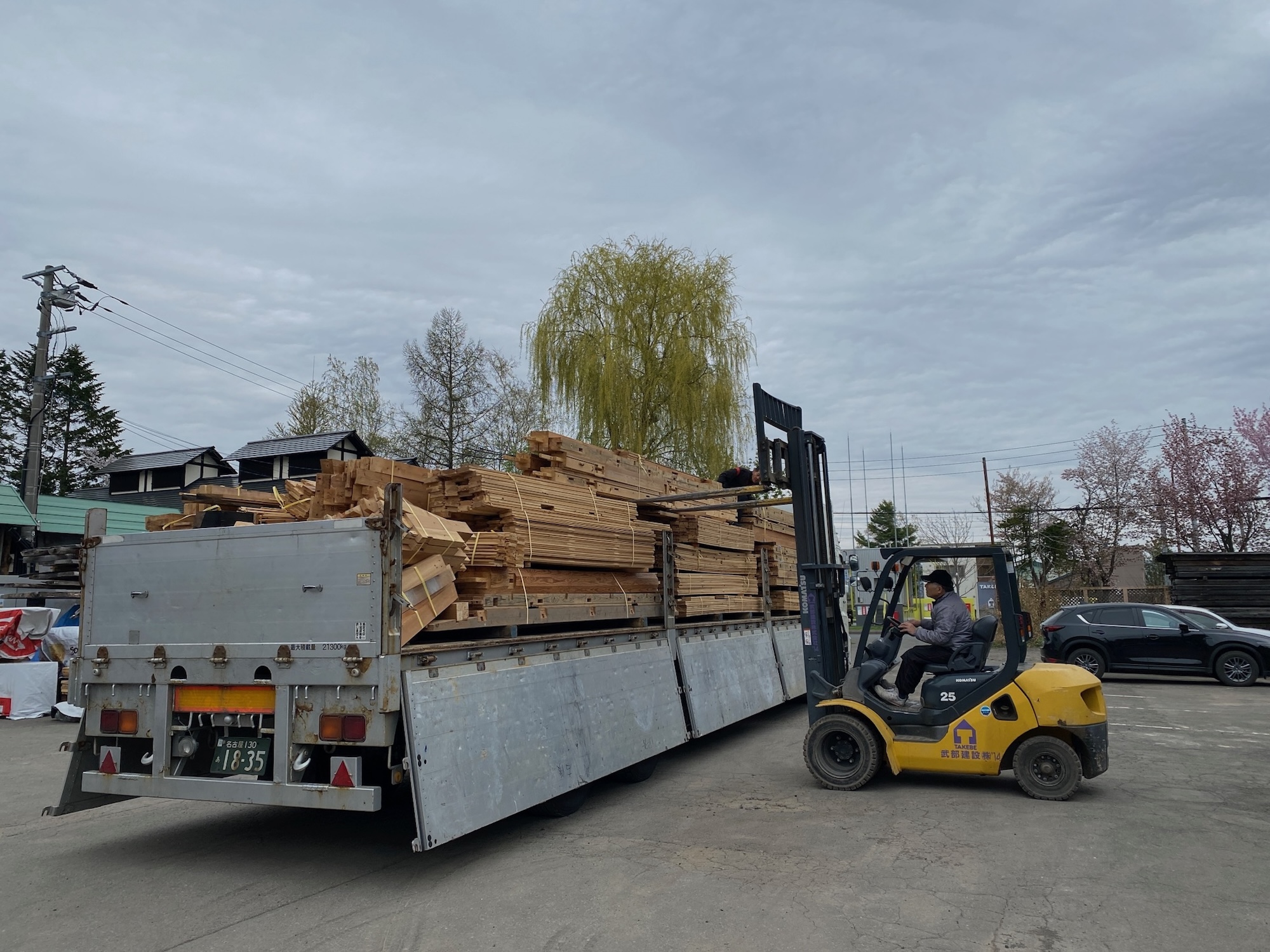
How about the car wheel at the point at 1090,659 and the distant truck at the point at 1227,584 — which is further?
the distant truck at the point at 1227,584

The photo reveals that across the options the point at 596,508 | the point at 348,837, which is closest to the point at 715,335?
the point at 596,508

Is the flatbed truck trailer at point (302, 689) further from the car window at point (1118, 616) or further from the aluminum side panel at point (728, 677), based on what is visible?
the car window at point (1118, 616)

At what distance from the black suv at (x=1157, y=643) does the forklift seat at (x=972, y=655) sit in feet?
35.2

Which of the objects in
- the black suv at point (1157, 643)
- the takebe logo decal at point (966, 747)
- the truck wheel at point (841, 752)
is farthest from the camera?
the black suv at point (1157, 643)

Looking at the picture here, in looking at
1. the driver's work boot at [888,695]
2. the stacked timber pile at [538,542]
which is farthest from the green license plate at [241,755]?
the driver's work boot at [888,695]

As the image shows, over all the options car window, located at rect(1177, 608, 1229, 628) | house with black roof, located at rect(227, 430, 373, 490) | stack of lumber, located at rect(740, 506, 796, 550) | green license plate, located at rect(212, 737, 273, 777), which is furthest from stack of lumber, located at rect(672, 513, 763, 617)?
house with black roof, located at rect(227, 430, 373, 490)

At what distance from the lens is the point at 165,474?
34844 mm

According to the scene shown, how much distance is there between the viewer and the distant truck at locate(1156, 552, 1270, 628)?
21.8m

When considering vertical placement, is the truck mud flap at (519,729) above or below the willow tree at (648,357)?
below

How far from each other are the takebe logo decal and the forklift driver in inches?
14.9

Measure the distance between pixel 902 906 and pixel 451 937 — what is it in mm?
2338

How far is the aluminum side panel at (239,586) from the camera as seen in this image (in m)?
5.42

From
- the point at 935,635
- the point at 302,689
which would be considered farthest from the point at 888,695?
the point at 302,689

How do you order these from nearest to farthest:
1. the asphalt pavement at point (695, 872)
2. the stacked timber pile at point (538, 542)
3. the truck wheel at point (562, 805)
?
the asphalt pavement at point (695, 872) < the stacked timber pile at point (538, 542) < the truck wheel at point (562, 805)
